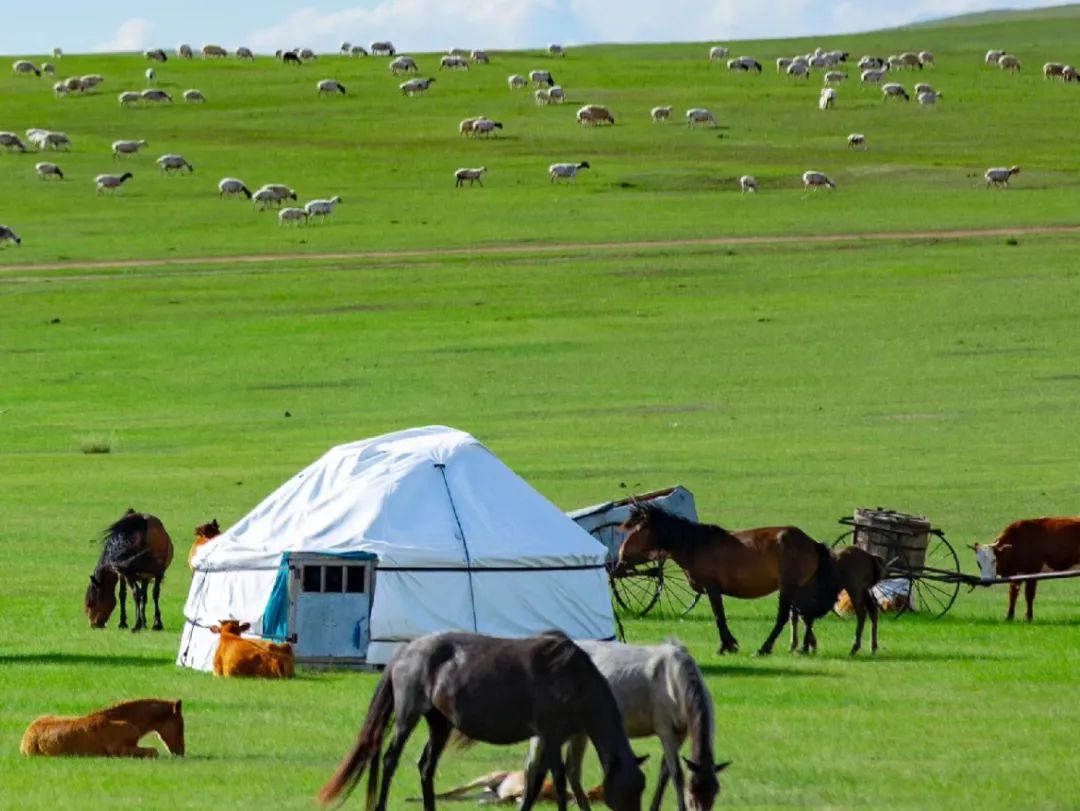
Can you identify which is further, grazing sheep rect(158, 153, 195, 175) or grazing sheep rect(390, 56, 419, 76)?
grazing sheep rect(390, 56, 419, 76)

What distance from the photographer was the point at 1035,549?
22.4m

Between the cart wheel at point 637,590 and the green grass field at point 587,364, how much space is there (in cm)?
53

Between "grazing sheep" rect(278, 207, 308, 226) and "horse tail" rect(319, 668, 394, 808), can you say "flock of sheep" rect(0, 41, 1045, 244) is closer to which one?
"grazing sheep" rect(278, 207, 308, 226)

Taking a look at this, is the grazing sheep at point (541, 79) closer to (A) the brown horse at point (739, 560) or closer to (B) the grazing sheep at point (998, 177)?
(B) the grazing sheep at point (998, 177)

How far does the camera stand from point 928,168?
261ft

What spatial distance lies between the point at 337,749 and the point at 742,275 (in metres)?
46.5

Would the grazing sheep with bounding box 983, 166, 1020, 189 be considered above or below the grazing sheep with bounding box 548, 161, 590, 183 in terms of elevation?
below

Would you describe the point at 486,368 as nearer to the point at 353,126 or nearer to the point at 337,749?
the point at 337,749

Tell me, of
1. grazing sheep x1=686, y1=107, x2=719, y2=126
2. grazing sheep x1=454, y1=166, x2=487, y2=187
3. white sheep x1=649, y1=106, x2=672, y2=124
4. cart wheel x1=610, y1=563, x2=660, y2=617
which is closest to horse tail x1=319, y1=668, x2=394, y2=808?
cart wheel x1=610, y1=563, x2=660, y2=617

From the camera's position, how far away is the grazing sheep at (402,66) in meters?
112

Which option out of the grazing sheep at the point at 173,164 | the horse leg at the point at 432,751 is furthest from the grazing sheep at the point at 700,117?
the horse leg at the point at 432,751

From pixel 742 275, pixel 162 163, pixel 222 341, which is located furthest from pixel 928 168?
pixel 222 341

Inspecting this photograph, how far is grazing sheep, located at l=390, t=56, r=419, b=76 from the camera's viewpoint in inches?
4391

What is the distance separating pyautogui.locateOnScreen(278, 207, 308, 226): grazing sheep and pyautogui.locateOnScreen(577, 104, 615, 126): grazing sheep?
22.4 meters
